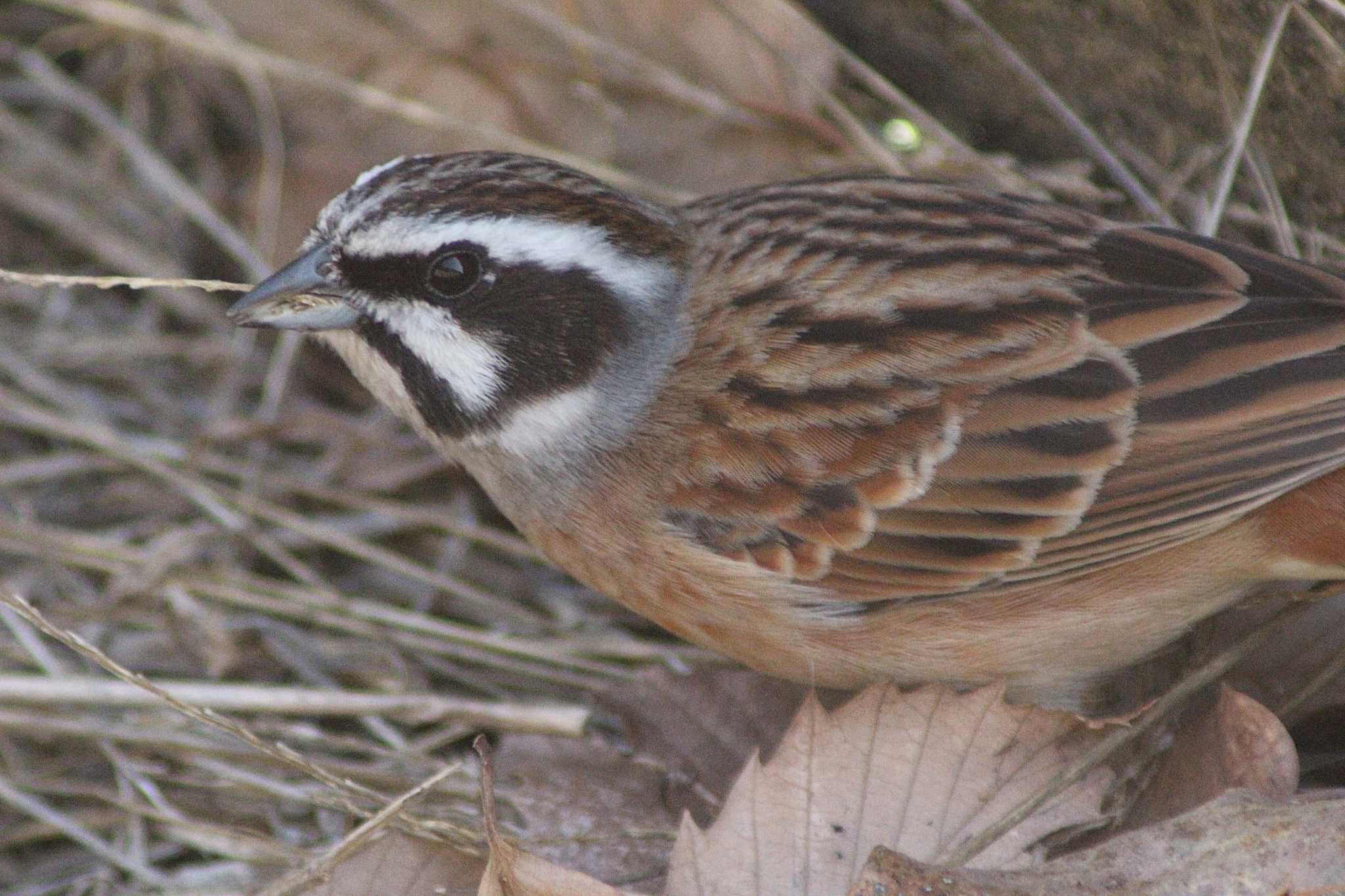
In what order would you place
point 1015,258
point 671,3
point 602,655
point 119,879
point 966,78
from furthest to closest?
point 671,3, point 966,78, point 602,655, point 119,879, point 1015,258

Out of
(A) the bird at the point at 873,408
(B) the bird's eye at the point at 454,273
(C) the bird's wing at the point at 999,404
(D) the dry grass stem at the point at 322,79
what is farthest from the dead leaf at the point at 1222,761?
(D) the dry grass stem at the point at 322,79

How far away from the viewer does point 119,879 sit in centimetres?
389

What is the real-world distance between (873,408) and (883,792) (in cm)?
79

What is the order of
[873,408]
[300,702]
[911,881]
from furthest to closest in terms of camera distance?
[300,702] → [873,408] → [911,881]

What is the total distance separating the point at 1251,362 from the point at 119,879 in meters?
2.85

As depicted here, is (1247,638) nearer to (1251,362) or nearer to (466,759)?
(1251,362)

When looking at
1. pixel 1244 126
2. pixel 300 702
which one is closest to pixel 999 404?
pixel 1244 126

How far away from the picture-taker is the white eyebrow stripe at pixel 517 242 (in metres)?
3.36

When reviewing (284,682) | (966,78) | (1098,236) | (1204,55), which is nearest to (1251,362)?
(1098,236)

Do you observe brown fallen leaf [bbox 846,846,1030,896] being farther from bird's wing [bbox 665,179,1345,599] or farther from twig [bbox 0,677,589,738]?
twig [bbox 0,677,589,738]

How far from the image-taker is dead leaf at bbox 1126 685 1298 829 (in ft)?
A: 10.4

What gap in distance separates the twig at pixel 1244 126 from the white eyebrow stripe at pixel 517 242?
1561 mm

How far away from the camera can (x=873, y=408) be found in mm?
3377

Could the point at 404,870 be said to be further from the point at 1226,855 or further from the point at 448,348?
the point at 1226,855
